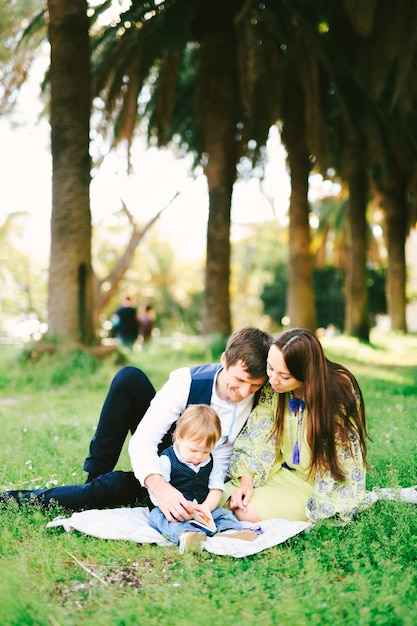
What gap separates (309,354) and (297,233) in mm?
10439

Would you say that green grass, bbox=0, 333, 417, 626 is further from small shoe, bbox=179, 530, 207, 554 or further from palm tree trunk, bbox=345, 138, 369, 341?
palm tree trunk, bbox=345, 138, 369, 341

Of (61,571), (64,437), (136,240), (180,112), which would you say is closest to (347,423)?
(61,571)

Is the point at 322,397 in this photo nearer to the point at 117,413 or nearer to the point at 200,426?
the point at 200,426

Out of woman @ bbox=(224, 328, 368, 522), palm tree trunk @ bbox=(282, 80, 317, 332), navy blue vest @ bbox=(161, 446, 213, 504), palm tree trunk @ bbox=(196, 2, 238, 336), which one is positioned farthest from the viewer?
palm tree trunk @ bbox=(282, 80, 317, 332)

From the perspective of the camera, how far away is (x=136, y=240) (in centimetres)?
2273

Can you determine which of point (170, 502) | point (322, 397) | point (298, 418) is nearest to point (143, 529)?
point (170, 502)

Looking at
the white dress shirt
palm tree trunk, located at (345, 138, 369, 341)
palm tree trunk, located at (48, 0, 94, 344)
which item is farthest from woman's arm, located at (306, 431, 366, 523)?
palm tree trunk, located at (345, 138, 369, 341)

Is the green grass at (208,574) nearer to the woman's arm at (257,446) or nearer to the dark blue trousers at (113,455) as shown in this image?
the dark blue trousers at (113,455)

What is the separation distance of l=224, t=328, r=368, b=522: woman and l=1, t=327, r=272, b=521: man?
4.7 inches

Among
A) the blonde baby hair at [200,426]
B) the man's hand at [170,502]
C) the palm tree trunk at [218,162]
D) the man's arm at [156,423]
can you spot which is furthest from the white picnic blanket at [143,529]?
the palm tree trunk at [218,162]

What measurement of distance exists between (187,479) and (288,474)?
71cm

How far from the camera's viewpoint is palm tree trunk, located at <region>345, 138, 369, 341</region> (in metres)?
16.0

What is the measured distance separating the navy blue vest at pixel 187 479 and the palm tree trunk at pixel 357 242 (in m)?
12.8

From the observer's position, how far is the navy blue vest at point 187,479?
3.77m
